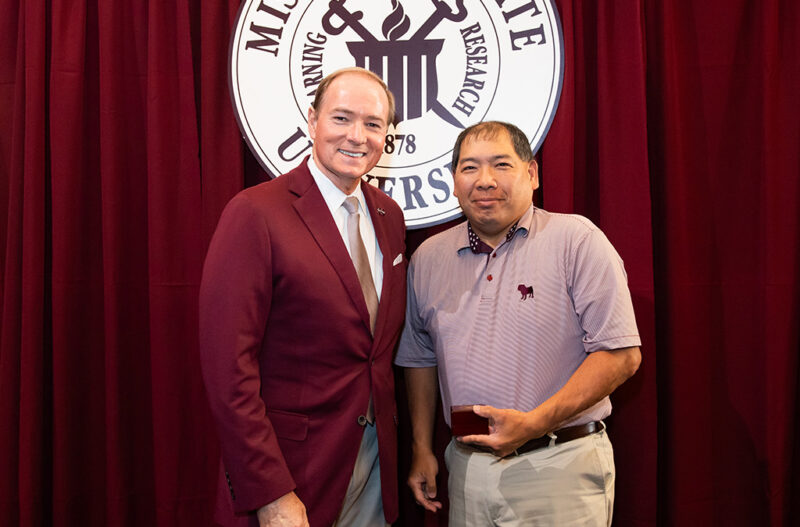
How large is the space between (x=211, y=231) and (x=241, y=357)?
2.85ft

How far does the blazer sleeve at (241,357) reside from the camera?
122cm

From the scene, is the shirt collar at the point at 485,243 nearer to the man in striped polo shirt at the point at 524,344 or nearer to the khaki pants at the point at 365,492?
the man in striped polo shirt at the point at 524,344

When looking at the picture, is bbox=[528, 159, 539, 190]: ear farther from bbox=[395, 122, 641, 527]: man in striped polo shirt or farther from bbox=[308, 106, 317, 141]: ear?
bbox=[308, 106, 317, 141]: ear

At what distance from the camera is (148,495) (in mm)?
2072

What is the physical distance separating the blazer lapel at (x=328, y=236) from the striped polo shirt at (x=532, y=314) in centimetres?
30

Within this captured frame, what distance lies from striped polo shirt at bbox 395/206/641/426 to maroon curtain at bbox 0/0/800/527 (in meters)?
0.46

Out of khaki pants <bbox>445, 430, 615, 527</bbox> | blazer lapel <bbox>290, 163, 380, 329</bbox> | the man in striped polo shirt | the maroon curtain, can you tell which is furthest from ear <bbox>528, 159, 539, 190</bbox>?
khaki pants <bbox>445, 430, 615, 527</bbox>

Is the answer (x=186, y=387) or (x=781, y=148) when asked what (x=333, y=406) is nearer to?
(x=186, y=387)

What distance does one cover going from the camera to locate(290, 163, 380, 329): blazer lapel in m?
1.36

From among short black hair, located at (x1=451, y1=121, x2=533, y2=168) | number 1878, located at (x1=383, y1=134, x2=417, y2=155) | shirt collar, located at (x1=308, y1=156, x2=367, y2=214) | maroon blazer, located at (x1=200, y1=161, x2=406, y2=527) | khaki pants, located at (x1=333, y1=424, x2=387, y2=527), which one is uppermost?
number 1878, located at (x1=383, y1=134, x2=417, y2=155)

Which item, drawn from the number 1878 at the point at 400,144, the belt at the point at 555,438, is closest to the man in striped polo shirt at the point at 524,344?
the belt at the point at 555,438

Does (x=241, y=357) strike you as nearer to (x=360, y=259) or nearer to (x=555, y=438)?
(x=360, y=259)

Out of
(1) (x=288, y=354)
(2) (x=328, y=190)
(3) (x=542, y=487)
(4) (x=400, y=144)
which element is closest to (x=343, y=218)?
(2) (x=328, y=190)

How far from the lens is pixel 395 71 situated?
1.99m
